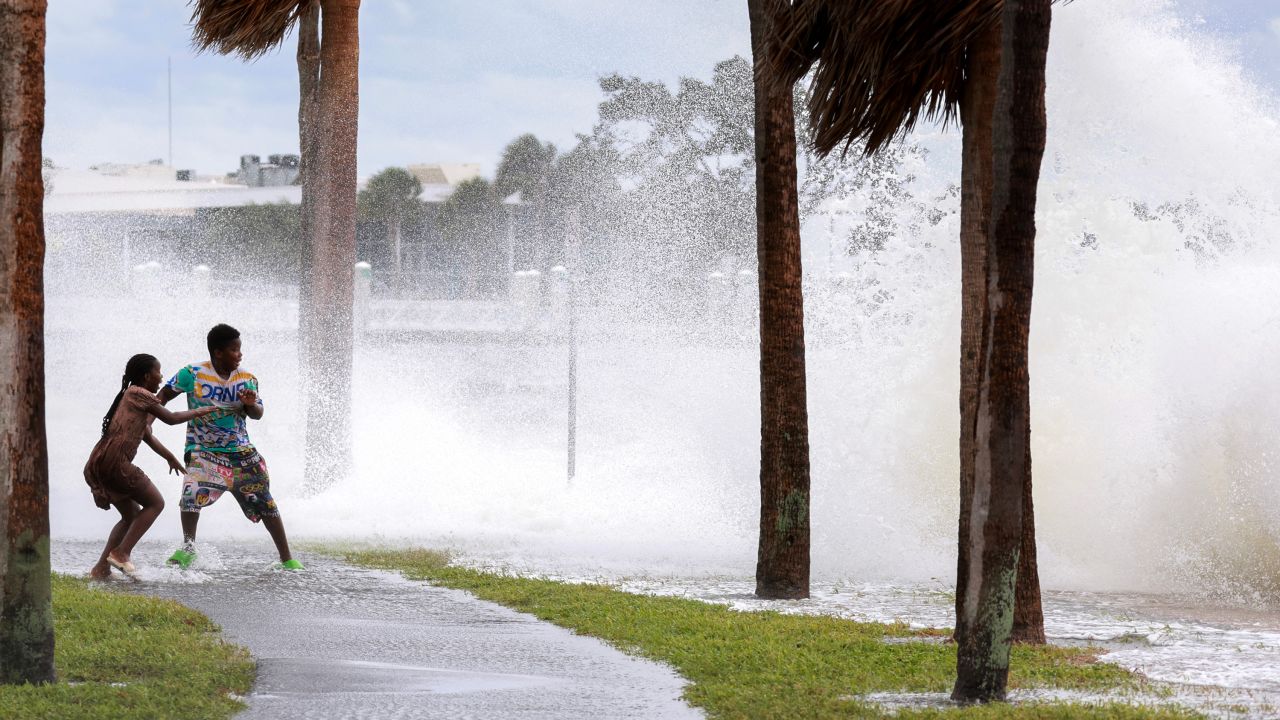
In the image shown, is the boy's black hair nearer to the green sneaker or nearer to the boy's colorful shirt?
the boy's colorful shirt

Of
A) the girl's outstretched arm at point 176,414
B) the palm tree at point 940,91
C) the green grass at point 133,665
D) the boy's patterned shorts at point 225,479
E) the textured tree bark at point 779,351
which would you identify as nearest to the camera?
the green grass at point 133,665

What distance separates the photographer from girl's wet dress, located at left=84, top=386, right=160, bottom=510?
1035 centimetres

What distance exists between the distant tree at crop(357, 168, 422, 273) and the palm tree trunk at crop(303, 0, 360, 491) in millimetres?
42233

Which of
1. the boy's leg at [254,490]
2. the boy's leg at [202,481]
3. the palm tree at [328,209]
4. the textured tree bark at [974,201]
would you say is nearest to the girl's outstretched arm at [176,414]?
the boy's leg at [202,481]

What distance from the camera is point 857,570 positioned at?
14.2 metres

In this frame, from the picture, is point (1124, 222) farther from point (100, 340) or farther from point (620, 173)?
point (620, 173)

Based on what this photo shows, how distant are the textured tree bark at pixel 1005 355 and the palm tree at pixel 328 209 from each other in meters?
12.0

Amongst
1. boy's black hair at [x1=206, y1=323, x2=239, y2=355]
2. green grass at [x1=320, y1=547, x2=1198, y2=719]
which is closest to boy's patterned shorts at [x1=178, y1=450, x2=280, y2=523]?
boy's black hair at [x1=206, y1=323, x2=239, y2=355]

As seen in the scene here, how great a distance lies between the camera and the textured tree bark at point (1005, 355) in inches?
273

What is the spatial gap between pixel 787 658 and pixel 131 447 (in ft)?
15.3

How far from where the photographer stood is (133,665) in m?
7.46

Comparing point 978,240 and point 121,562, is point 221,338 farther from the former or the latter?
point 978,240

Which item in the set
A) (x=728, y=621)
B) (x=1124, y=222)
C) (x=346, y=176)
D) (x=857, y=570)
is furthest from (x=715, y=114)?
(x=728, y=621)

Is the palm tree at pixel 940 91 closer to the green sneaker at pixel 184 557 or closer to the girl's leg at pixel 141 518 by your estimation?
the girl's leg at pixel 141 518
